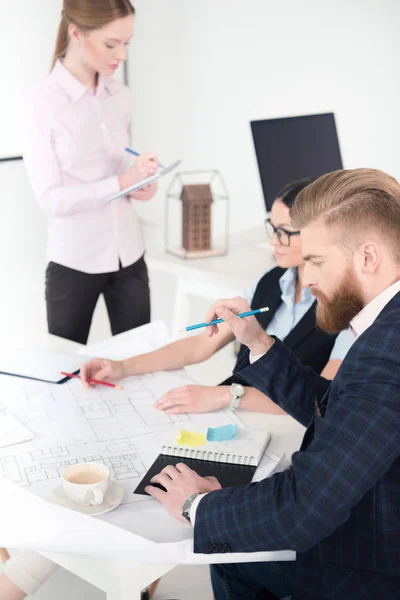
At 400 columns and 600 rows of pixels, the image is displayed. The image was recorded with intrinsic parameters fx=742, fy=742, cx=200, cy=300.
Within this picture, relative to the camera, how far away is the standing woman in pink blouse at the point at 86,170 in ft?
→ 7.98

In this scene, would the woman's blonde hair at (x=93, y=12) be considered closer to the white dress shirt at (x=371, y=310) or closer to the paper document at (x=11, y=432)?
the paper document at (x=11, y=432)

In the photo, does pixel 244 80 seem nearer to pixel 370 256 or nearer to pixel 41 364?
pixel 41 364

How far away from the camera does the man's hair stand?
1.22 meters

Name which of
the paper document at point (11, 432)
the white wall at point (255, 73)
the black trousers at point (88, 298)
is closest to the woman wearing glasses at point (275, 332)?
the paper document at point (11, 432)

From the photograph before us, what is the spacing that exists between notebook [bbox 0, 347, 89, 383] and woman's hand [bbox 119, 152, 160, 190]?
32.2 inches

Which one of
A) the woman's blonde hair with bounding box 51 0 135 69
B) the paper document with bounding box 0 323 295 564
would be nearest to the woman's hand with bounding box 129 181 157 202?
the woman's blonde hair with bounding box 51 0 135 69

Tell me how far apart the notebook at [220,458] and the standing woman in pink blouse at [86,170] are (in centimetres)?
125

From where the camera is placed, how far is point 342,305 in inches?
50.3

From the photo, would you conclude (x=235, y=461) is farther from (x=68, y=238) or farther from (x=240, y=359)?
(x=68, y=238)

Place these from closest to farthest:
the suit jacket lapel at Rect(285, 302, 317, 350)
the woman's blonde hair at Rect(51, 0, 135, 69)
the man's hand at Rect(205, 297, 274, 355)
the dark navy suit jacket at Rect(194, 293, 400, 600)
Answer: the dark navy suit jacket at Rect(194, 293, 400, 600), the man's hand at Rect(205, 297, 274, 355), the suit jacket lapel at Rect(285, 302, 317, 350), the woman's blonde hair at Rect(51, 0, 135, 69)

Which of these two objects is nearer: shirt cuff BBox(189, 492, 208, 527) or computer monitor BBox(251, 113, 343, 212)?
shirt cuff BBox(189, 492, 208, 527)

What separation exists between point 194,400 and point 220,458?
0.24m

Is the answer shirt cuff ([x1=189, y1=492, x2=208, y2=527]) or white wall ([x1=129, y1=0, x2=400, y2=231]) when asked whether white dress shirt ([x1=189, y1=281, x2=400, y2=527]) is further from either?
white wall ([x1=129, y1=0, x2=400, y2=231])

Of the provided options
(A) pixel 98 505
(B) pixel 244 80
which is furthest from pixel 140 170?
(B) pixel 244 80
